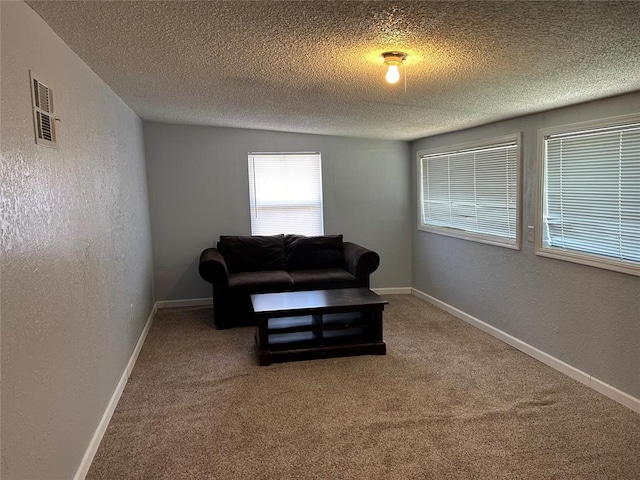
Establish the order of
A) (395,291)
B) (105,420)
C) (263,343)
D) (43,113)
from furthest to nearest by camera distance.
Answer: (395,291)
(263,343)
(105,420)
(43,113)

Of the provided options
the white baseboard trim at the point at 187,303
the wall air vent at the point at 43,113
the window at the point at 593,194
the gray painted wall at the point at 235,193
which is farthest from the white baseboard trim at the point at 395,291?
the wall air vent at the point at 43,113

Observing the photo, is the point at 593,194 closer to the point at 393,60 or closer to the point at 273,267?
the point at 393,60

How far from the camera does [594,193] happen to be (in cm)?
324

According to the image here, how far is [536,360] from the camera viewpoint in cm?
376

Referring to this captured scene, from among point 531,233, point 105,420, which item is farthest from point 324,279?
point 105,420

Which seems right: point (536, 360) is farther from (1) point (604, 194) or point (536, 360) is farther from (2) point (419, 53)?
(2) point (419, 53)

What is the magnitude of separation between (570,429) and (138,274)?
369 cm

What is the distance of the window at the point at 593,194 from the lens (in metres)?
2.95

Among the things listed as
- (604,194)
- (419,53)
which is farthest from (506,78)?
(604,194)

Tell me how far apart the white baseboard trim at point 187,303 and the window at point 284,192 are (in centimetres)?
103

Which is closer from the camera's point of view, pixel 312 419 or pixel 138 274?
pixel 312 419

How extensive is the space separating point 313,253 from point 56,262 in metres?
3.68

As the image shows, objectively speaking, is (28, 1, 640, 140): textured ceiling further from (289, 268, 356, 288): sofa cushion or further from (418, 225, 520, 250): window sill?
(289, 268, 356, 288): sofa cushion

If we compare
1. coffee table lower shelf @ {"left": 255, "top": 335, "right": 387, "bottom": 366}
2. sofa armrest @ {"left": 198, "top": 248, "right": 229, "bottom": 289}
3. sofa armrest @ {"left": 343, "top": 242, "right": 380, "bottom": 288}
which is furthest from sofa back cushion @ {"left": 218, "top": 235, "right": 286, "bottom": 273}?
coffee table lower shelf @ {"left": 255, "top": 335, "right": 387, "bottom": 366}
